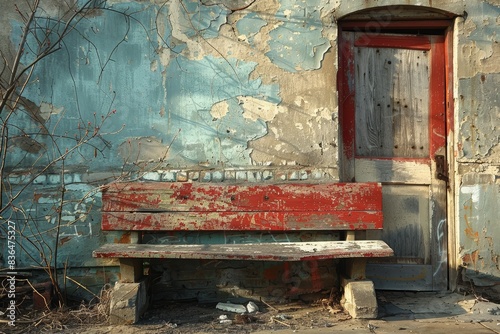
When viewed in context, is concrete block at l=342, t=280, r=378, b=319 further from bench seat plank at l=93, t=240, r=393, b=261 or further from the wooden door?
the wooden door

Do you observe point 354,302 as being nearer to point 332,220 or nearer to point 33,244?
point 332,220

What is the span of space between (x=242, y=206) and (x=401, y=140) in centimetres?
163

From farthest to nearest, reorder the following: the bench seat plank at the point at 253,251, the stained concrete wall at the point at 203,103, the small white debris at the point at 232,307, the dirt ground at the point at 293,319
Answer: the stained concrete wall at the point at 203,103, the small white debris at the point at 232,307, the bench seat plank at the point at 253,251, the dirt ground at the point at 293,319

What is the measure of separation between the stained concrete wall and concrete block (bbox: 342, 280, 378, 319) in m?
0.96

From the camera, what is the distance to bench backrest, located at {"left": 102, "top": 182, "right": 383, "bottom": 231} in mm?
4547

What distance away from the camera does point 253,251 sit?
4.21 meters

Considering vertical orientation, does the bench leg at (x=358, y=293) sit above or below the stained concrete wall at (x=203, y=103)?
below

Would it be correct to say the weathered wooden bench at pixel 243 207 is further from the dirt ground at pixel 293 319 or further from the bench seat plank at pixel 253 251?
the dirt ground at pixel 293 319

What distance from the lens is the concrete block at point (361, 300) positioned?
4.11 m

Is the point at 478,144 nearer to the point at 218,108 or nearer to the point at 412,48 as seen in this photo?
the point at 412,48

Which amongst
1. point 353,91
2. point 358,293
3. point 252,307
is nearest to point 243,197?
point 252,307

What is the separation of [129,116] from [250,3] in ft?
4.78

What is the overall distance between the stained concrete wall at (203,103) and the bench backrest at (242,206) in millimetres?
173

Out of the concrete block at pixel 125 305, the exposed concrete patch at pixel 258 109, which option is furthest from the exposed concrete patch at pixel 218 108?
the concrete block at pixel 125 305
